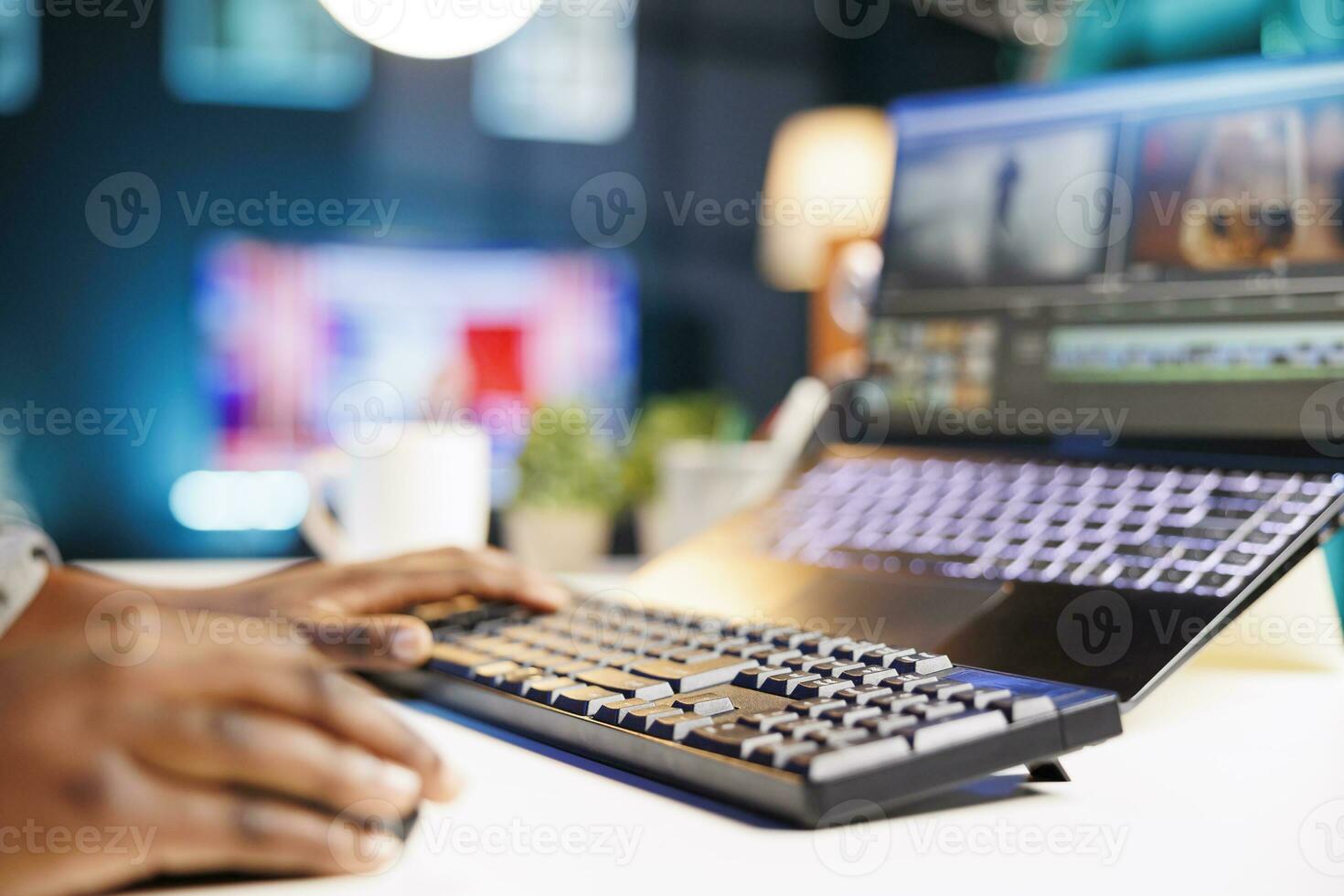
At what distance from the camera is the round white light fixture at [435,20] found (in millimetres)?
1260

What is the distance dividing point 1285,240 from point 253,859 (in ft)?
1.92

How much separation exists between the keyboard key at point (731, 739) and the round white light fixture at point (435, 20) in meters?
1.14

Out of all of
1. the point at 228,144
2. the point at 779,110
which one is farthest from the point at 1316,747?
the point at 779,110

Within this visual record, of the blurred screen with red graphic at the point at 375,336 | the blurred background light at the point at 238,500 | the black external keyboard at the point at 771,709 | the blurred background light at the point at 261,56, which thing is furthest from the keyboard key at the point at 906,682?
the blurred background light at the point at 261,56

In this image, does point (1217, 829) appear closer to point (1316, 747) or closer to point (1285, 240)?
point (1316, 747)

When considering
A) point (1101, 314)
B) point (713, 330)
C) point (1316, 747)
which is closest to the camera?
point (1316, 747)

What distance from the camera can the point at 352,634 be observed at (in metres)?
0.44

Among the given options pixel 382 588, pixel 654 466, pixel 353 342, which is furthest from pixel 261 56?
pixel 382 588

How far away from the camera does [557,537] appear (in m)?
0.97

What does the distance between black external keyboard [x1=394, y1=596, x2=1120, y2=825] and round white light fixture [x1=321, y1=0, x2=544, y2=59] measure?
1.03m

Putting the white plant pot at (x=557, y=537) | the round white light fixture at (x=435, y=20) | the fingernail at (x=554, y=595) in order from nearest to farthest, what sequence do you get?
the fingernail at (x=554, y=595), the white plant pot at (x=557, y=537), the round white light fixture at (x=435, y=20)

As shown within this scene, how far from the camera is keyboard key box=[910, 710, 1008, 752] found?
1.00 feet

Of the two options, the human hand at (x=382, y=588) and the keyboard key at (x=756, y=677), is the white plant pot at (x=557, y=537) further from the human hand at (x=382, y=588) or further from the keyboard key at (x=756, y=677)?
the keyboard key at (x=756, y=677)

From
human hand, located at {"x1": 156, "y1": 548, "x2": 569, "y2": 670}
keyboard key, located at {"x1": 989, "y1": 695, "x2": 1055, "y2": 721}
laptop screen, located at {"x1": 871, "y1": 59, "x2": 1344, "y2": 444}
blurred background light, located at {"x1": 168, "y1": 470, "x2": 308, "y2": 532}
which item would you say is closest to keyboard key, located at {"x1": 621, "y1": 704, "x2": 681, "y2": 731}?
keyboard key, located at {"x1": 989, "y1": 695, "x2": 1055, "y2": 721}
